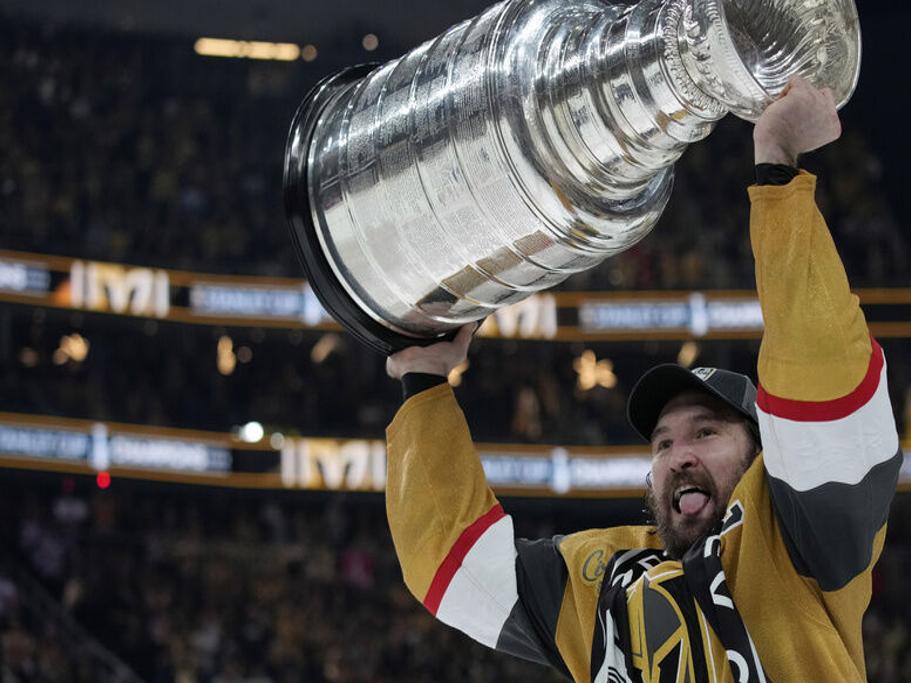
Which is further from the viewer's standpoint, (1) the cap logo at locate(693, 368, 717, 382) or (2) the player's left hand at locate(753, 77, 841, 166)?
(1) the cap logo at locate(693, 368, 717, 382)

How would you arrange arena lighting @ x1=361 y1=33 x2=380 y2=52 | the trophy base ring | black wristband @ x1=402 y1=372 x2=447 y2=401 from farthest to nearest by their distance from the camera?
arena lighting @ x1=361 y1=33 x2=380 y2=52, black wristband @ x1=402 y1=372 x2=447 y2=401, the trophy base ring

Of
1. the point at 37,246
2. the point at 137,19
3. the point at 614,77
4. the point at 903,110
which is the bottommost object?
the point at 614,77

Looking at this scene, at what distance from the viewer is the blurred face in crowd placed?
259cm

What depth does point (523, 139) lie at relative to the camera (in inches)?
75.7

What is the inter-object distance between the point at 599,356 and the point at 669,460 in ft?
53.7

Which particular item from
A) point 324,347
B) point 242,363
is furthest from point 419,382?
point 242,363

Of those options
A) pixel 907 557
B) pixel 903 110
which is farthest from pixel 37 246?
pixel 903 110

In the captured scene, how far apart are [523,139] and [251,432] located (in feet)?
51.6

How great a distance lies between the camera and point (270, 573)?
52.7ft

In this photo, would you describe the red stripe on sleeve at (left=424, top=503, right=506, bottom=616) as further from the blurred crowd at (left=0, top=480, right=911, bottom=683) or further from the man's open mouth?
the blurred crowd at (left=0, top=480, right=911, bottom=683)

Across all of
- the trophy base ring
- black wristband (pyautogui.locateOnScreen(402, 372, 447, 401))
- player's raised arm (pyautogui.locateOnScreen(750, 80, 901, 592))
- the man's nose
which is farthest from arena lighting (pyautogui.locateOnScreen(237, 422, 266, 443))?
player's raised arm (pyautogui.locateOnScreen(750, 80, 901, 592))

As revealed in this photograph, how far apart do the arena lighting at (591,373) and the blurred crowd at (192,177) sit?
1056 mm

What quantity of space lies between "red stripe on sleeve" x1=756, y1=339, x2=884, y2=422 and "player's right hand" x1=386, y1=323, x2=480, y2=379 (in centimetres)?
68

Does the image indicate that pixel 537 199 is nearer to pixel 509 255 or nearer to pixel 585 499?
pixel 509 255
